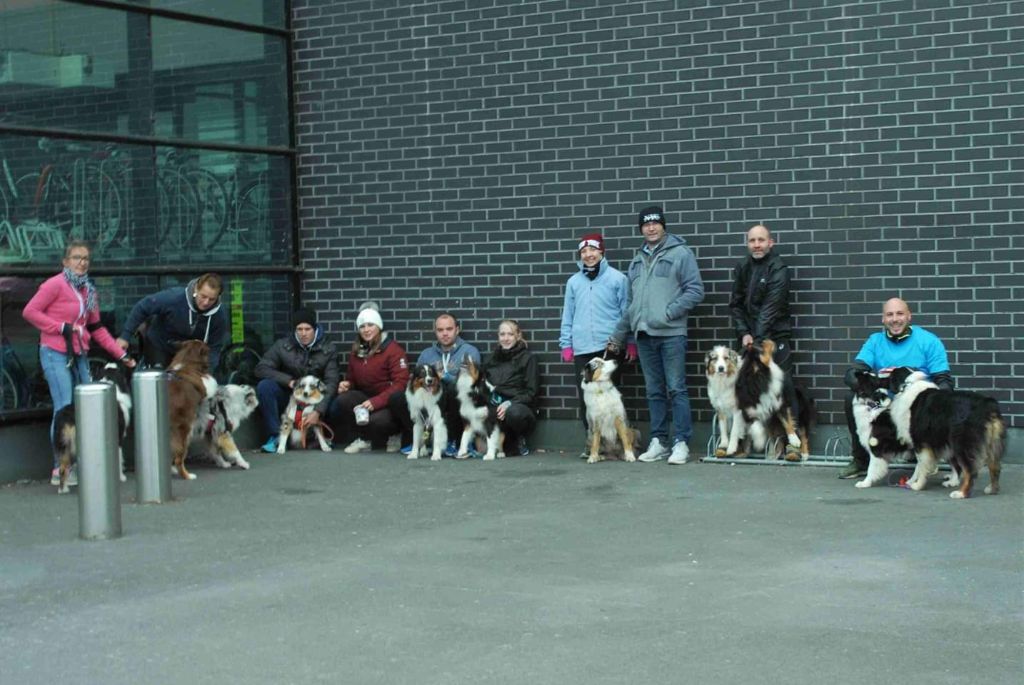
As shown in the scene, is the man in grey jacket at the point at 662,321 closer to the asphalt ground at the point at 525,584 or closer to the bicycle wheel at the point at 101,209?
the asphalt ground at the point at 525,584

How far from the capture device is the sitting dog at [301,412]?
14586 millimetres

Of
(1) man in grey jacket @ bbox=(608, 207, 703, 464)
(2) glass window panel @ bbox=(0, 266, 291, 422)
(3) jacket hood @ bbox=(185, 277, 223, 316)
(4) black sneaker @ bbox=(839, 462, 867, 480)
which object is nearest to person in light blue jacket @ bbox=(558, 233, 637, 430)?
(1) man in grey jacket @ bbox=(608, 207, 703, 464)

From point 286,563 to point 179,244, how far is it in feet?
21.3

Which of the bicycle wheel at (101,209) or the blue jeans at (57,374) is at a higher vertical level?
the bicycle wheel at (101,209)

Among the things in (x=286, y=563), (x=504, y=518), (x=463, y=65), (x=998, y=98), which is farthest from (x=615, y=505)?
(x=463, y=65)

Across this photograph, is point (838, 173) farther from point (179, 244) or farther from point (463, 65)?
point (179, 244)

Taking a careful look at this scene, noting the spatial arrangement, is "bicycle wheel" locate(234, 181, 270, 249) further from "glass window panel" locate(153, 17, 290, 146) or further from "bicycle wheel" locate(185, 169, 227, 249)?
"glass window panel" locate(153, 17, 290, 146)

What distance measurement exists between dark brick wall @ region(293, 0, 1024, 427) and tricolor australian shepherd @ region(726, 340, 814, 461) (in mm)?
505

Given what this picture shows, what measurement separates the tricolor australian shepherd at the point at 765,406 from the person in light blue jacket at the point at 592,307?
1279 millimetres

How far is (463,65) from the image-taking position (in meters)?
14.9

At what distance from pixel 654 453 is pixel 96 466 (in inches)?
215

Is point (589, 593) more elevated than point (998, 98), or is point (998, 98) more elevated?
point (998, 98)

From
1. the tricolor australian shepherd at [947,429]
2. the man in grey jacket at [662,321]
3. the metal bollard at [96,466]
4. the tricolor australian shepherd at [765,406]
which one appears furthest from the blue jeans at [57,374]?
the tricolor australian shepherd at [947,429]

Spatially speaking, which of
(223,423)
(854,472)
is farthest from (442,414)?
(854,472)
